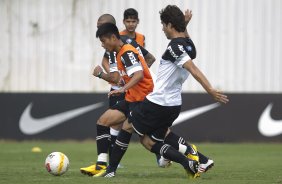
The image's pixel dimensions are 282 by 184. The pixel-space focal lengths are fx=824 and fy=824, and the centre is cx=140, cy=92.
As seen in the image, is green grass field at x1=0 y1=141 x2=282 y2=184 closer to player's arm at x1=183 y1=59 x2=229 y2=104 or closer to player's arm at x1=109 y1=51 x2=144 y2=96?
player's arm at x1=183 y1=59 x2=229 y2=104

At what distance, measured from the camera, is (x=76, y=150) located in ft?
56.7

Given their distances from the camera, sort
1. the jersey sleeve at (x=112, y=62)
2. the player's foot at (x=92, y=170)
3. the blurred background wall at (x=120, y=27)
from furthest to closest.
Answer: the blurred background wall at (x=120, y=27)
the jersey sleeve at (x=112, y=62)
the player's foot at (x=92, y=170)

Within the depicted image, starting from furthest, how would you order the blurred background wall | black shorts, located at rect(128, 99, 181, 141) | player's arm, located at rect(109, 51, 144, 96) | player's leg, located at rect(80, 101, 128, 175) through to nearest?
the blurred background wall → player's leg, located at rect(80, 101, 128, 175) → player's arm, located at rect(109, 51, 144, 96) → black shorts, located at rect(128, 99, 181, 141)

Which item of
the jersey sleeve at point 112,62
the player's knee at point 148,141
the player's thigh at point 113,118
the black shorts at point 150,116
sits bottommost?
the player's knee at point 148,141

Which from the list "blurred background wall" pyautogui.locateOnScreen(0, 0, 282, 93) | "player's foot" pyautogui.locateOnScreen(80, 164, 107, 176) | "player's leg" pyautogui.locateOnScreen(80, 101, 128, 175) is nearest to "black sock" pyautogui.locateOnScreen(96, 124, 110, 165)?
"player's leg" pyautogui.locateOnScreen(80, 101, 128, 175)

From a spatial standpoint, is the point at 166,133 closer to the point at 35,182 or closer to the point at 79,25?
the point at 35,182

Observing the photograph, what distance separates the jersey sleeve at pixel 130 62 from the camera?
402 inches

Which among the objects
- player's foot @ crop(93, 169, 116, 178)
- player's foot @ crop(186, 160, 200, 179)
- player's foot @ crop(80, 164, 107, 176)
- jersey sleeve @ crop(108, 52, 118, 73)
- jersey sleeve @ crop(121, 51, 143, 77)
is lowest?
player's foot @ crop(80, 164, 107, 176)

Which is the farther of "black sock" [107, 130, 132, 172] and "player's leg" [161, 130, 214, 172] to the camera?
"player's leg" [161, 130, 214, 172]

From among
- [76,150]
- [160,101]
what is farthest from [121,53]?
[76,150]

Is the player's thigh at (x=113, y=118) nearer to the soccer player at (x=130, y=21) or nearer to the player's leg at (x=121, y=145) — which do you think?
the player's leg at (x=121, y=145)

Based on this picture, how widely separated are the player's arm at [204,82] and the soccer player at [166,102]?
20 centimetres

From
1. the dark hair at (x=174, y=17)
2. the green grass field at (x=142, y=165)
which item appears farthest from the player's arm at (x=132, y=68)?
the green grass field at (x=142, y=165)

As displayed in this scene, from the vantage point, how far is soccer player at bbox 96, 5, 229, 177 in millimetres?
9766
